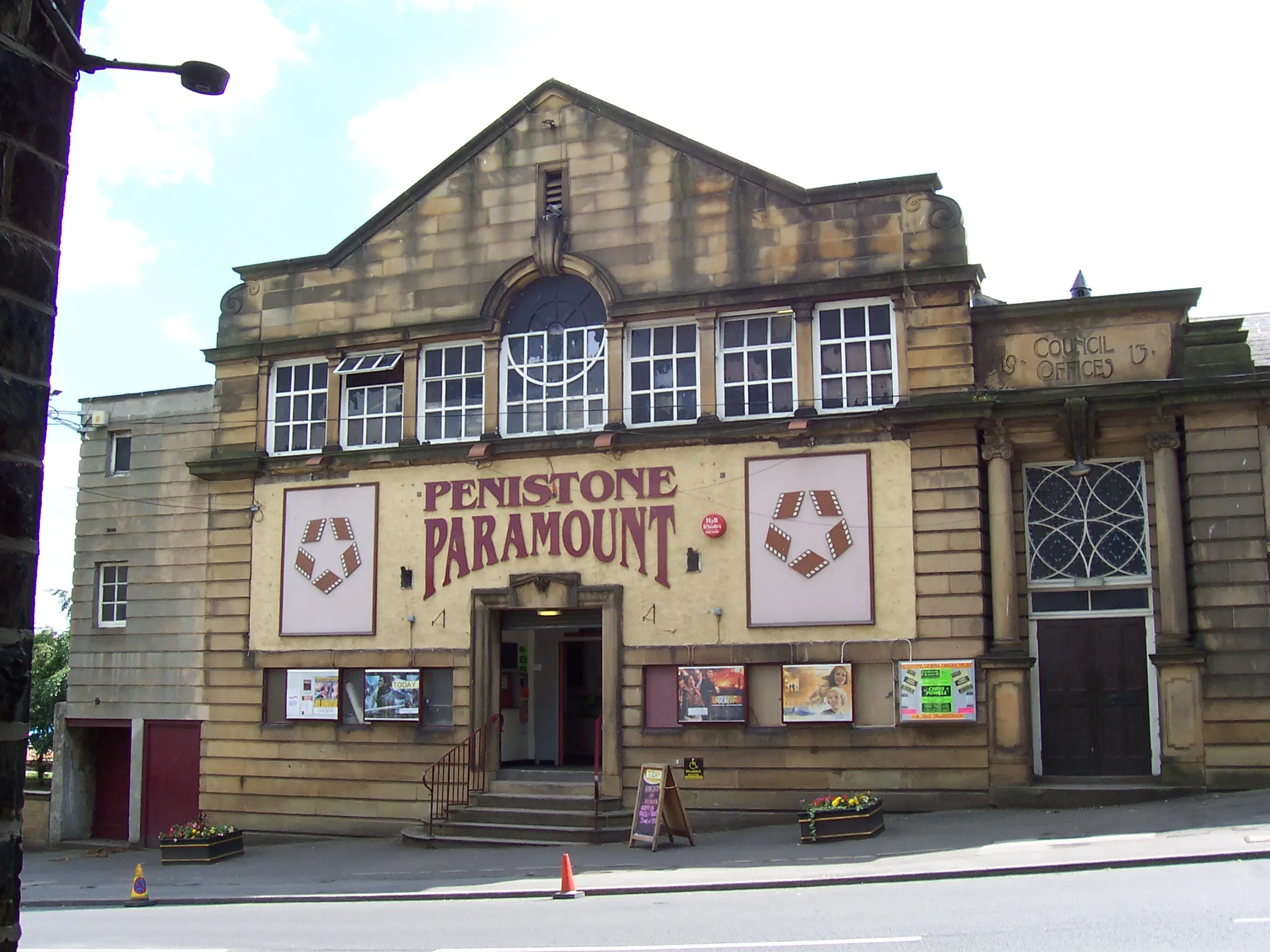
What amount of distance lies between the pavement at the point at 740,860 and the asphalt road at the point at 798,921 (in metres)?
0.46

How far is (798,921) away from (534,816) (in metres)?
9.09

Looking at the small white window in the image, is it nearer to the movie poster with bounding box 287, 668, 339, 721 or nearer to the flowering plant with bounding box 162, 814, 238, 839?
the movie poster with bounding box 287, 668, 339, 721

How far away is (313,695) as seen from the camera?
2192 centimetres

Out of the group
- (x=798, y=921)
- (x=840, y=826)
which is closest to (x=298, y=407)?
(x=840, y=826)

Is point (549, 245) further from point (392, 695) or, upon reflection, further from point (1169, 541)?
point (1169, 541)

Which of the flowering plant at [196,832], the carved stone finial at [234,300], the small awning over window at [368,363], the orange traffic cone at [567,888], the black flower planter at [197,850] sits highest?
the carved stone finial at [234,300]

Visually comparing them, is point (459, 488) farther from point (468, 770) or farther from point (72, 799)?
point (72, 799)

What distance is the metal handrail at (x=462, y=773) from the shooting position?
801 inches

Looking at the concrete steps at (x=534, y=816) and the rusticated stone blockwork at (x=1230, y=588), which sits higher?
the rusticated stone blockwork at (x=1230, y=588)

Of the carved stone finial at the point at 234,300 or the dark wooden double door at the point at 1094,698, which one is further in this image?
the carved stone finial at the point at 234,300

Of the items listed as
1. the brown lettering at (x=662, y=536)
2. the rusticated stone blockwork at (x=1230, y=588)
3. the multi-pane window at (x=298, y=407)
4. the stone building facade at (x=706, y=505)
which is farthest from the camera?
the multi-pane window at (x=298, y=407)

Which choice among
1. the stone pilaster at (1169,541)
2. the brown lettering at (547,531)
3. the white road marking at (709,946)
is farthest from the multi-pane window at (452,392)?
the white road marking at (709,946)

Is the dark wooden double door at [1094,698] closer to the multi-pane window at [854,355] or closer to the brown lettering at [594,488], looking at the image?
the multi-pane window at [854,355]

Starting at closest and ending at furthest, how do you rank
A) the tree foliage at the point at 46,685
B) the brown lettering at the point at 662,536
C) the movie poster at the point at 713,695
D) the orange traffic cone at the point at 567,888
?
the orange traffic cone at the point at 567,888 → the movie poster at the point at 713,695 → the brown lettering at the point at 662,536 → the tree foliage at the point at 46,685
